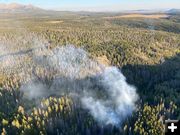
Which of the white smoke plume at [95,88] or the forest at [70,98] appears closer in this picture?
the forest at [70,98]

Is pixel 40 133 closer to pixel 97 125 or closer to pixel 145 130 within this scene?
pixel 97 125

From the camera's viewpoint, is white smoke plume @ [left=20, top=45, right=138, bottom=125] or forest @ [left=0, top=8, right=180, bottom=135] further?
white smoke plume @ [left=20, top=45, right=138, bottom=125]

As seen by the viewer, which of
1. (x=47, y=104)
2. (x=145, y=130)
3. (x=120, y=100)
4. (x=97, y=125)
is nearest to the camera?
(x=145, y=130)

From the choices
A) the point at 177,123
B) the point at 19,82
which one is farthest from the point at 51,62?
the point at 177,123

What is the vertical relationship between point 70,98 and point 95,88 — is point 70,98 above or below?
above

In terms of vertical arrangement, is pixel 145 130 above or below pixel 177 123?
below

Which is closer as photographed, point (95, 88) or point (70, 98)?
point (70, 98)

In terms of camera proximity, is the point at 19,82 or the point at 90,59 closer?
the point at 19,82

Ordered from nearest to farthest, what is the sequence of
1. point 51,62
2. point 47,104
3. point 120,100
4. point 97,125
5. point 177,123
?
point 177,123 → point 97,125 → point 47,104 → point 120,100 → point 51,62
